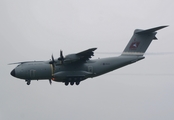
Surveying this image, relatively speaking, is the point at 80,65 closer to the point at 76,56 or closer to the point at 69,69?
the point at 69,69

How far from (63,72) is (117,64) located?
3.85m

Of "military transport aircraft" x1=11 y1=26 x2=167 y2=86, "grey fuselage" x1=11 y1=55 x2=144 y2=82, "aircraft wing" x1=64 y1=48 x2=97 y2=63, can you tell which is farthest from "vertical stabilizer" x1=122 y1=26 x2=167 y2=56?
"aircraft wing" x1=64 y1=48 x2=97 y2=63

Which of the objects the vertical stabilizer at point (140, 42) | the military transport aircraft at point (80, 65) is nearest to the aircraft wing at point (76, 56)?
the military transport aircraft at point (80, 65)

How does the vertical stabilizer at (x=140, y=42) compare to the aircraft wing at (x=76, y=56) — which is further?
the vertical stabilizer at (x=140, y=42)

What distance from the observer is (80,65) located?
20.6 metres

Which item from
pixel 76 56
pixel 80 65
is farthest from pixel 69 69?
pixel 76 56

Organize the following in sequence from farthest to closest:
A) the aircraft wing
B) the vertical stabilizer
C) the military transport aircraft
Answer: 1. the vertical stabilizer
2. the military transport aircraft
3. the aircraft wing

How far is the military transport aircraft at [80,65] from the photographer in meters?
19.8

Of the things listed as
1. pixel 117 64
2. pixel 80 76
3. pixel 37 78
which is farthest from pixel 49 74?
pixel 117 64

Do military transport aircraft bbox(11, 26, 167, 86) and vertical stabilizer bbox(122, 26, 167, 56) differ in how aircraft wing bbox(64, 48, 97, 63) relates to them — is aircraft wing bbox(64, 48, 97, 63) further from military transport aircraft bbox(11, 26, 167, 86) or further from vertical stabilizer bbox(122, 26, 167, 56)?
vertical stabilizer bbox(122, 26, 167, 56)

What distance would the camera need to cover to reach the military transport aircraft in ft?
65.1

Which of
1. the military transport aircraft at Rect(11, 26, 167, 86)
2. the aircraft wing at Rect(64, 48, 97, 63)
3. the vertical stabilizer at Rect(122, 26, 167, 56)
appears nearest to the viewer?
the aircraft wing at Rect(64, 48, 97, 63)

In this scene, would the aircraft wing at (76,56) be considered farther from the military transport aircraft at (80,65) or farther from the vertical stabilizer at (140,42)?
the vertical stabilizer at (140,42)

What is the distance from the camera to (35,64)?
2012 centimetres
